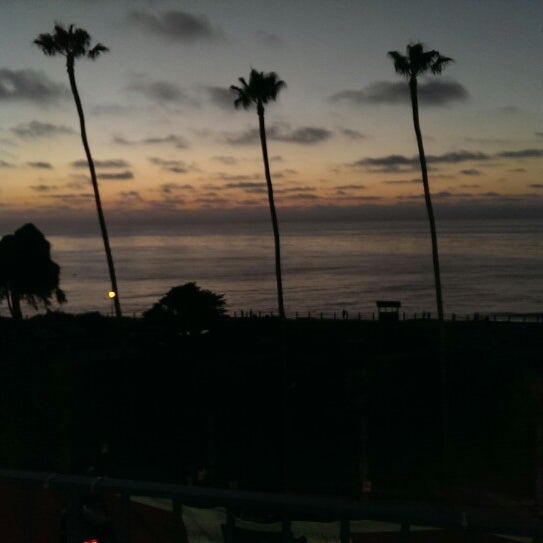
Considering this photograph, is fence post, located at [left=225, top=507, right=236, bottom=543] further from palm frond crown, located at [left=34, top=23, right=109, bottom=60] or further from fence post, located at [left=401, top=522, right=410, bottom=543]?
palm frond crown, located at [left=34, top=23, right=109, bottom=60]

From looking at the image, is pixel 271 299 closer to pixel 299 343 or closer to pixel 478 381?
pixel 299 343

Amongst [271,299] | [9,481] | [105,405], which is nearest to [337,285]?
[271,299]

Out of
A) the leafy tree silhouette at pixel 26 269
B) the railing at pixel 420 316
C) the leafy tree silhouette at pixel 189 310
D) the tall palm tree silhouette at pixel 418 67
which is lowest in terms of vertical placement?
the railing at pixel 420 316

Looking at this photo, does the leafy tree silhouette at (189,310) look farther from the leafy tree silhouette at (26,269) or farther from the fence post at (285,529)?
the fence post at (285,529)

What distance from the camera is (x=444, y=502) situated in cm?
1791

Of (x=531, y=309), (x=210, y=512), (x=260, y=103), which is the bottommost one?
Result: (x=531, y=309)

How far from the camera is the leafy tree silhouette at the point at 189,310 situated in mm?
30000

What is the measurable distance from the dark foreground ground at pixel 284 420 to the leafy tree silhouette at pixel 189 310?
570 mm

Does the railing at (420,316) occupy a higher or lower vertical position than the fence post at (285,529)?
lower

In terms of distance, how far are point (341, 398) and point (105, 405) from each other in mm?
7231

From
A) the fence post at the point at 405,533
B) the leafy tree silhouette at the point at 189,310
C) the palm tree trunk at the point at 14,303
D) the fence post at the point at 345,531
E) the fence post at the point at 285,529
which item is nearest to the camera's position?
the fence post at the point at 405,533

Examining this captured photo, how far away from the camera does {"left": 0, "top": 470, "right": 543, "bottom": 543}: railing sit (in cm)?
319

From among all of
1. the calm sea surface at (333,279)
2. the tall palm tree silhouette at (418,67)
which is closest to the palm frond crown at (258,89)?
the tall palm tree silhouette at (418,67)

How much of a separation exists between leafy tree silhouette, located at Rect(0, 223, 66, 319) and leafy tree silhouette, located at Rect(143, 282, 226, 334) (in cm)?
1597
